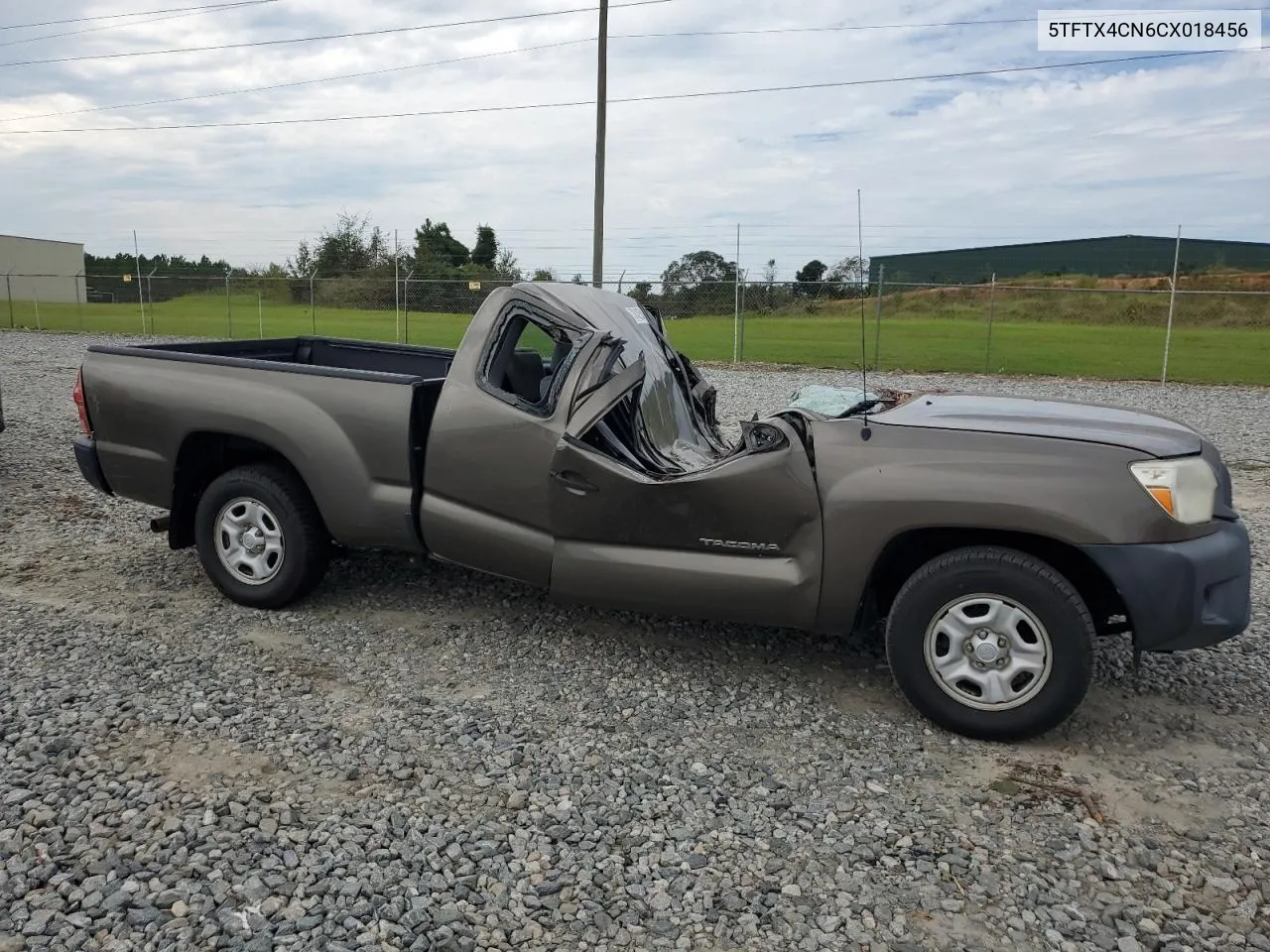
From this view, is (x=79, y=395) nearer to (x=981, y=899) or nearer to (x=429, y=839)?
(x=429, y=839)

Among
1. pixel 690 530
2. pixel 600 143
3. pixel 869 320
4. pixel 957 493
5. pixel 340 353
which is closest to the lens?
pixel 957 493

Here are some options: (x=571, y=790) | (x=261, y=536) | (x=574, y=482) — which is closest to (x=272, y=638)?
(x=261, y=536)

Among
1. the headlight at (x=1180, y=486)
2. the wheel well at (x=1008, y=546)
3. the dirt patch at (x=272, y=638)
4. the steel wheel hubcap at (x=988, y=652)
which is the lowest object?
the dirt patch at (x=272, y=638)

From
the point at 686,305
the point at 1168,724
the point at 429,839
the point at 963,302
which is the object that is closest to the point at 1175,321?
the point at 963,302

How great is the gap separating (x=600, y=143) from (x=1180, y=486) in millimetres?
18649

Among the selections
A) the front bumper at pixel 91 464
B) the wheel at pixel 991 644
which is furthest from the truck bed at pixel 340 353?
the wheel at pixel 991 644

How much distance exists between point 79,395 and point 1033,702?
16.7 feet

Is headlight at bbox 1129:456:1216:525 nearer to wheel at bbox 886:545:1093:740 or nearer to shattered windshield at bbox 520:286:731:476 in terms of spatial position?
wheel at bbox 886:545:1093:740

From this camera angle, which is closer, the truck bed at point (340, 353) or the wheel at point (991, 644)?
the wheel at point (991, 644)

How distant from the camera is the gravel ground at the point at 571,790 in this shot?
269 centimetres

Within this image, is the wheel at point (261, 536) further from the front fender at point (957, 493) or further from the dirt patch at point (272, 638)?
the front fender at point (957, 493)

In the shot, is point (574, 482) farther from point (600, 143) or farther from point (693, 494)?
point (600, 143)

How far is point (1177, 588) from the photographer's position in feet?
11.1

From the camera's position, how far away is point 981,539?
147 inches
